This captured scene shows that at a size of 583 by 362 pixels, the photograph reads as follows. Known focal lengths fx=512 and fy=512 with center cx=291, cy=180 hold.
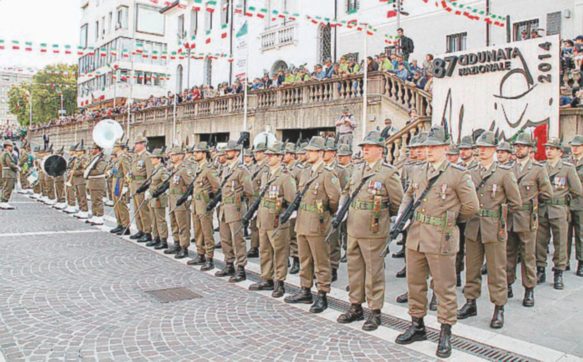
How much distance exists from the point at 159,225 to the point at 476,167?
6146mm

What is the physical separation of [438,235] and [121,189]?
8.77 metres

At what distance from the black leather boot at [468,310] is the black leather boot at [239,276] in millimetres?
3161

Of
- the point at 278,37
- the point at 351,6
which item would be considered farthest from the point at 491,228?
the point at 278,37

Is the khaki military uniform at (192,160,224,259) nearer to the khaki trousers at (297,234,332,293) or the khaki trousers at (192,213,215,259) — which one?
the khaki trousers at (192,213,215,259)

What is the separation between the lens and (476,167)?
6504mm

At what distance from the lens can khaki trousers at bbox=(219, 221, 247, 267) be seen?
7.78 m

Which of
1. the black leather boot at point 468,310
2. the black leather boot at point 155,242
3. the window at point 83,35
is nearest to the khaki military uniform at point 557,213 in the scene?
the black leather boot at point 468,310

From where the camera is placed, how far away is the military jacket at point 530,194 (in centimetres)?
656

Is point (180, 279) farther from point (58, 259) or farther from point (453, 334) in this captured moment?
point (453, 334)

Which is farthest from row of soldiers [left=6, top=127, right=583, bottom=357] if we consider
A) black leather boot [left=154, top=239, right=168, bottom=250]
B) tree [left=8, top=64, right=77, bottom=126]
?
tree [left=8, top=64, right=77, bottom=126]

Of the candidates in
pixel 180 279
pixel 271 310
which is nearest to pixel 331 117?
pixel 180 279

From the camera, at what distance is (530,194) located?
268 inches

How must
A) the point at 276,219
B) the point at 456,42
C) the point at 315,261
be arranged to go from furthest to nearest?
1. the point at 456,42
2. the point at 276,219
3. the point at 315,261

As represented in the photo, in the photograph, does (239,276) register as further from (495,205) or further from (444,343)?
(495,205)
